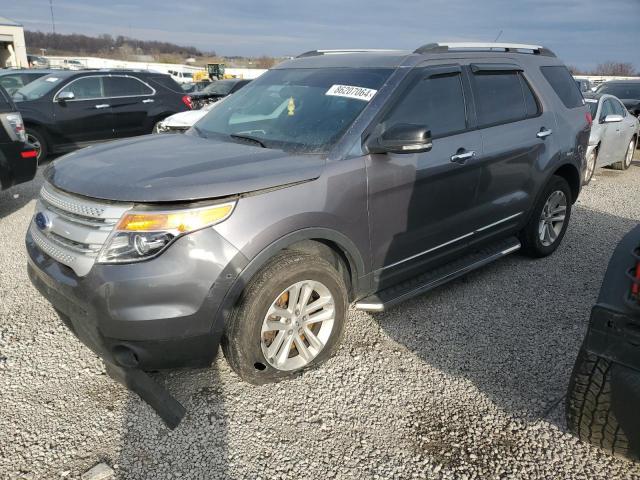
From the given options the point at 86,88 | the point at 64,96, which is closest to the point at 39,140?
the point at 64,96

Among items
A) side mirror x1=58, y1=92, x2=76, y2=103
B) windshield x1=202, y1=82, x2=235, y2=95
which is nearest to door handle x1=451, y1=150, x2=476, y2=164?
side mirror x1=58, y1=92, x2=76, y2=103

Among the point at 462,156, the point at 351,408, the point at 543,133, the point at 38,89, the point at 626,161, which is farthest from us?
the point at 626,161

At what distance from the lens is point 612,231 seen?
606 cm

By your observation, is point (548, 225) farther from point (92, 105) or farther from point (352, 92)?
point (92, 105)

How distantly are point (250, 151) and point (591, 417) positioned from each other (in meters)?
2.19

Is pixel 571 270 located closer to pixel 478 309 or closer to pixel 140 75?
pixel 478 309

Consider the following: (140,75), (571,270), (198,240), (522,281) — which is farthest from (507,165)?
(140,75)

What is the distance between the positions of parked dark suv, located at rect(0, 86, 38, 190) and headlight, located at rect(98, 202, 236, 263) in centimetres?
417

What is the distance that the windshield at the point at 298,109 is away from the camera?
10.5 feet

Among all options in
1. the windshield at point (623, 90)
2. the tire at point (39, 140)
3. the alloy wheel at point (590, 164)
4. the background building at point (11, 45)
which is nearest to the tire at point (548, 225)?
the alloy wheel at point (590, 164)

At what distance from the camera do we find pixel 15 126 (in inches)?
233

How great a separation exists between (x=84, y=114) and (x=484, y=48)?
7.97 m

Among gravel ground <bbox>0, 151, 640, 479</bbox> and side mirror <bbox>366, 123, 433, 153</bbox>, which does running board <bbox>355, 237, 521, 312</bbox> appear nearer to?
gravel ground <bbox>0, 151, 640, 479</bbox>

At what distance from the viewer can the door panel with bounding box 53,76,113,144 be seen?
9367 millimetres
